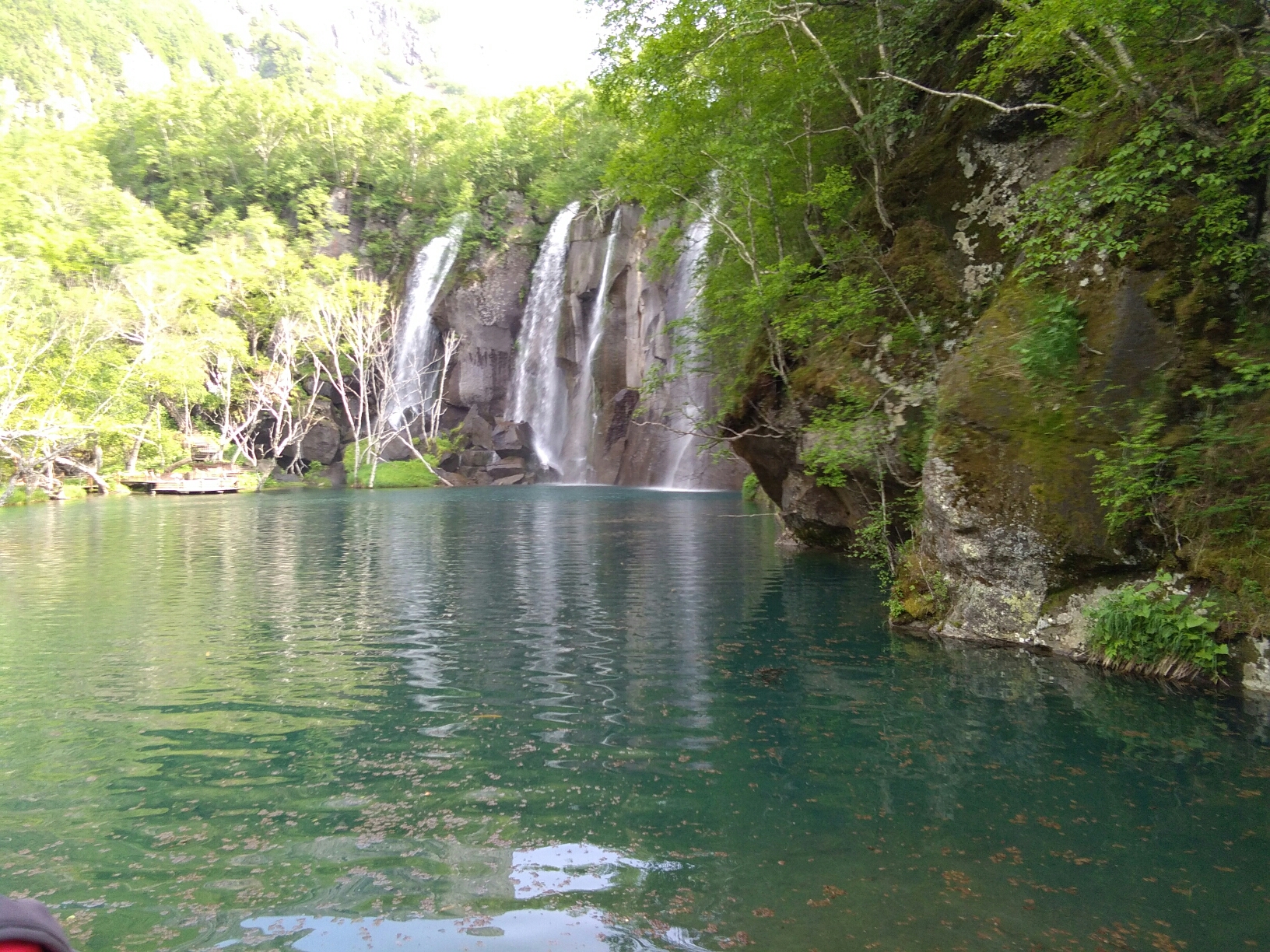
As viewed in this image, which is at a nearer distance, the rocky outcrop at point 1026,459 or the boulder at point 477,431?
the rocky outcrop at point 1026,459

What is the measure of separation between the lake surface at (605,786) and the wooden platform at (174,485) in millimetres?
31785

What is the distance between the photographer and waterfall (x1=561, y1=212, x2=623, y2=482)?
4375 cm

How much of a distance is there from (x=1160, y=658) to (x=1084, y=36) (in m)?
6.87

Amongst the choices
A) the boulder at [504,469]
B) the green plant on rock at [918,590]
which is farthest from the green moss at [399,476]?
the green plant on rock at [918,590]

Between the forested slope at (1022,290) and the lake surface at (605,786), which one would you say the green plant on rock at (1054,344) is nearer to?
the forested slope at (1022,290)

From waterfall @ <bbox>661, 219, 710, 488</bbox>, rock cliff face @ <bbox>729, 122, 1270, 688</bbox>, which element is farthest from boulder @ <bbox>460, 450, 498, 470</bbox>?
rock cliff face @ <bbox>729, 122, 1270, 688</bbox>

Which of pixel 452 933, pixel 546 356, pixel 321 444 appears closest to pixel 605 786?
pixel 452 933

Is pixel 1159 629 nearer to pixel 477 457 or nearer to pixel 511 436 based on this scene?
pixel 511 436

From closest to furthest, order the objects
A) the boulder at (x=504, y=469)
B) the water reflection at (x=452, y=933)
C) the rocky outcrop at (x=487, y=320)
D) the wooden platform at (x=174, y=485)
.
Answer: the water reflection at (x=452, y=933) → the wooden platform at (x=174, y=485) → the boulder at (x=504, y=469) → the rocky outcrop at (x=487, y=320)

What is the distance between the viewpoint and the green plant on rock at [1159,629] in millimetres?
7324

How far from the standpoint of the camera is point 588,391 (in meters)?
46.0

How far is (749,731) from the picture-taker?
21.4 ft

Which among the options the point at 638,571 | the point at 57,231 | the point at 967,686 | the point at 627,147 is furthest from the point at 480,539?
the point at 57,231

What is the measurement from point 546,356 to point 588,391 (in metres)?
4.19
